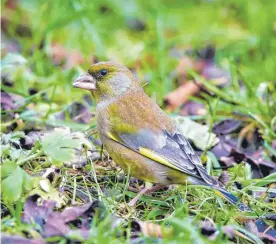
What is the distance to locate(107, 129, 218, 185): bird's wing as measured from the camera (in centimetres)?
430

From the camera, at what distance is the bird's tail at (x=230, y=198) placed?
13.6 feet

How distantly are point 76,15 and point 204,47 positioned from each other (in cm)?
221

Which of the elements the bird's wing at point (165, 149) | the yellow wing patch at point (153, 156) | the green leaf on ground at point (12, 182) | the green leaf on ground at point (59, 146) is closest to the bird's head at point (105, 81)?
the bird's wing at point (165, 149)

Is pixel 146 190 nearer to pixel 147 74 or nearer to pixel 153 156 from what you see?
pixel 153 156

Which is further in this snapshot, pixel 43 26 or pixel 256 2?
pixel 256 2

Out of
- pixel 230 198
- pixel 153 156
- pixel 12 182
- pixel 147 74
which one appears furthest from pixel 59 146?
pixel 147 74

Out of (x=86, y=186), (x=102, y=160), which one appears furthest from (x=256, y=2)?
(x=86, y=186)

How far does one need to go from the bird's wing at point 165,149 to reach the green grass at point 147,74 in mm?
152

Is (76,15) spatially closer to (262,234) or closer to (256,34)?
(256,34)

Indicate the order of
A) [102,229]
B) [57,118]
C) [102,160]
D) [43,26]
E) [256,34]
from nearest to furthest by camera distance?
[102,229] → [102,160] → [57,118] → [43,26] → [256,34]

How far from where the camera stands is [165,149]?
173 inches

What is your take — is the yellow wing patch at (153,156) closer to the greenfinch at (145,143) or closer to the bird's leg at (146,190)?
the greenfinch at (145,143)

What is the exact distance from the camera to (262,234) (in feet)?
13.4

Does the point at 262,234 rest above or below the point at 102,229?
below
